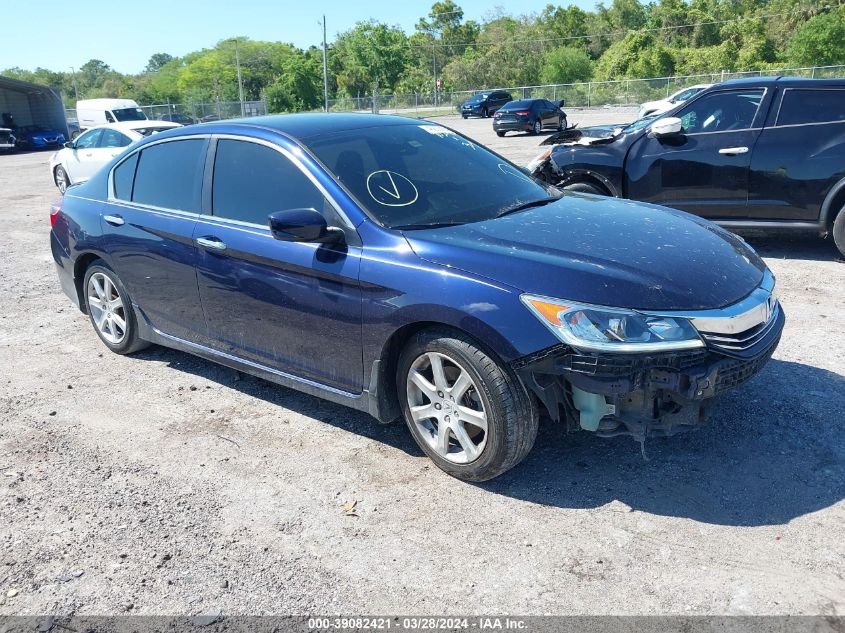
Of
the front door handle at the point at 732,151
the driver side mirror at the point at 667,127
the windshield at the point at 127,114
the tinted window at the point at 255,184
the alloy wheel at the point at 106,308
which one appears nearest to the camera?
the tinted window at the point at 255,184

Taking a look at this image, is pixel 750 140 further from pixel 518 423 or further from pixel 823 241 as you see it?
pixel 518 423

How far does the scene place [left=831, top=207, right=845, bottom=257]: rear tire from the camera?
6.95 meters

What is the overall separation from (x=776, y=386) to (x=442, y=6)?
112327mm

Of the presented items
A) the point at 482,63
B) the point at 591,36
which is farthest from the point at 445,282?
the point at 591,36

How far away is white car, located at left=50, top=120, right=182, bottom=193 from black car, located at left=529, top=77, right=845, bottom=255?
9404 millimetres

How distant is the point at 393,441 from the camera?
4117 millimetres

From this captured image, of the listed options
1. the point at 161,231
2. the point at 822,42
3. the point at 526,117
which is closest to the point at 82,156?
the point at 161,231

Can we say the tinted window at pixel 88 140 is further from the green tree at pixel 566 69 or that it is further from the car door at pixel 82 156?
the green tree at pixel 566 69

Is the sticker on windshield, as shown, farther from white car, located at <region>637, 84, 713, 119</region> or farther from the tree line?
the tree line

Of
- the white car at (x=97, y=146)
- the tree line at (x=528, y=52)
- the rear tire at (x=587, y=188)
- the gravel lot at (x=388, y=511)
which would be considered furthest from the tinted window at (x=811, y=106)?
the tree line at (x=528, y=52)

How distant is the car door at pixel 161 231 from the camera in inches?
182

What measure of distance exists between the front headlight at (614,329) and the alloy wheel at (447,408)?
0.51 metres

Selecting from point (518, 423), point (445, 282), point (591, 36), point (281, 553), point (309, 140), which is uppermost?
point (591, 36)

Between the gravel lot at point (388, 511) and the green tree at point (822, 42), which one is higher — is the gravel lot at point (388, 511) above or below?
below
